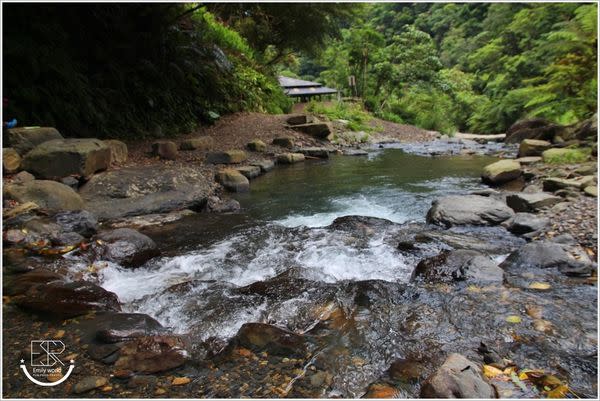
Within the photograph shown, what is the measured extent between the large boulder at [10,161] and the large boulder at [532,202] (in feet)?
24.6

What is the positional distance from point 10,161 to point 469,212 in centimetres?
675

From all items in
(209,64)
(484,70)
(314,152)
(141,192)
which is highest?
(209,64)

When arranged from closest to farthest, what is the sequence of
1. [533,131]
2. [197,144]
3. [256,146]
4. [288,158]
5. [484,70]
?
1. [197,144]
2. [288,158]
3. [256,146]
4. [533,131]
5. [484,70]

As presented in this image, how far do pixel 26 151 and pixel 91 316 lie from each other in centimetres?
437

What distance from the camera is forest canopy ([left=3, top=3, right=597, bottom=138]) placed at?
774 centimetres

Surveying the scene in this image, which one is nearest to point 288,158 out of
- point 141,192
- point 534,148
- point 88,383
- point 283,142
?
point 283,142

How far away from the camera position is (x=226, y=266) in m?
4.08

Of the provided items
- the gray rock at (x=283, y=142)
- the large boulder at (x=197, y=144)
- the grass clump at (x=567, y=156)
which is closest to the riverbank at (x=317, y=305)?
the grass clump at (x=567, y=156)

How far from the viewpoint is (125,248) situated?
409 centimetres

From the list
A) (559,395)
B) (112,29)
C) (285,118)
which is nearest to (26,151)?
(112,29)

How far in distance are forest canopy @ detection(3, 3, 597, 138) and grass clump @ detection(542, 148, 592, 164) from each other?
2654mm

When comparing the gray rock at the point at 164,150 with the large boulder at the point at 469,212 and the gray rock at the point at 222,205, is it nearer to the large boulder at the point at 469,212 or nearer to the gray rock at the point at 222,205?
the gray rock at the point at 222,205

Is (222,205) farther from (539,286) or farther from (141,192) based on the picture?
(539,286)

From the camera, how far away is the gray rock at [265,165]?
9.35 metres
